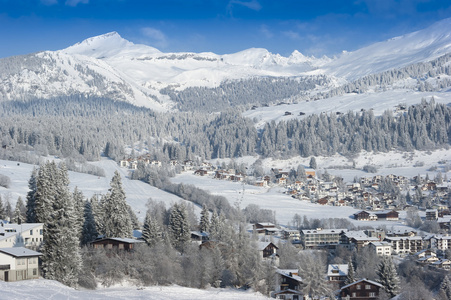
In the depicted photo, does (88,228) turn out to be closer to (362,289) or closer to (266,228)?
(362,289)

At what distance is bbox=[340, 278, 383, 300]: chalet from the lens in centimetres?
5644

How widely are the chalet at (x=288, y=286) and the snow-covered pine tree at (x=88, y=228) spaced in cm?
1677

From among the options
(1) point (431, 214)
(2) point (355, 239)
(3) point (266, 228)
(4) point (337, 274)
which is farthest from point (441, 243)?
(4) point (337, 274)

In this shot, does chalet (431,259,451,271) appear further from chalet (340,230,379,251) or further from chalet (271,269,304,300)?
chalet (271,269,304,300)

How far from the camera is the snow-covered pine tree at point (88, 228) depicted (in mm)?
53416

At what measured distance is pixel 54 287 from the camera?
35.9 meters

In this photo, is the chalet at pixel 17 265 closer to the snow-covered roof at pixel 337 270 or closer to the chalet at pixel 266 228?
the snow-covered roof at pixel 337 270

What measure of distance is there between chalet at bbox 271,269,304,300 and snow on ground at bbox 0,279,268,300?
14.4 feet

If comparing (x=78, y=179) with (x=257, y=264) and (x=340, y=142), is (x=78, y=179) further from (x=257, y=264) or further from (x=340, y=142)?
(x=340, y=142)

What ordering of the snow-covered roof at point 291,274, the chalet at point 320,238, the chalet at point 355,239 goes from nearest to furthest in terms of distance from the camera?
the snow-covered roof at point 291,274 < the chalet at point 355,239 < the chalet at point 320,238

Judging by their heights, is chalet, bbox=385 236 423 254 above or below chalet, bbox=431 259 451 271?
above

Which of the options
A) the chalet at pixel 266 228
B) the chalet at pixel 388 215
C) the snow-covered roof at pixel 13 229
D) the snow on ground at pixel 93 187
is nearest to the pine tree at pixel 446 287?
the chalet at pixel 266 228

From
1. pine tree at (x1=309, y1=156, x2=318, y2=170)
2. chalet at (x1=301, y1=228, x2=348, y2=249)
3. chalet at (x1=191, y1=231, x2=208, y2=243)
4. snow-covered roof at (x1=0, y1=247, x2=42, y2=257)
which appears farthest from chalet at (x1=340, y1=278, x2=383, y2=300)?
pine tree at (x1=309, y1=156, x2=318, y2=170)

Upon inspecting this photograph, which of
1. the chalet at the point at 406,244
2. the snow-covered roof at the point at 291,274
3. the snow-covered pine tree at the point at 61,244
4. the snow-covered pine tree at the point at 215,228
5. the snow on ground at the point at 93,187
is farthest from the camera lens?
the snow on ground at the point at 93,187
